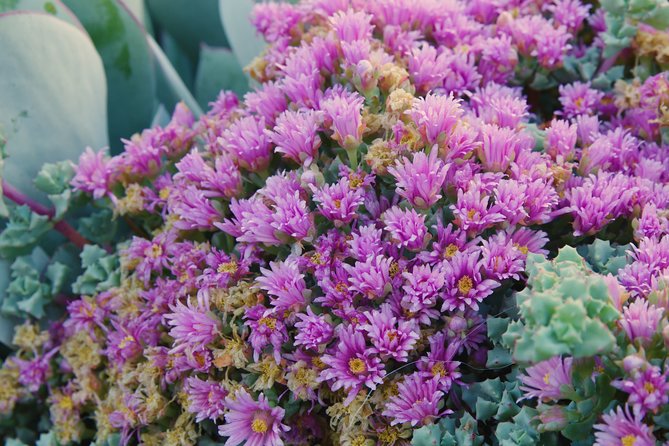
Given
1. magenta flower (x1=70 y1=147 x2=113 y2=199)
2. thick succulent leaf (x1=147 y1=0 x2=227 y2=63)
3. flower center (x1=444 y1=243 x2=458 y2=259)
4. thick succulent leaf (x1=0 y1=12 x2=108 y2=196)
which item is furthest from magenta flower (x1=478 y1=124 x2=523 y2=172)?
thick succulent leaf (x1=147 y1=0 x2=227 y2=63)

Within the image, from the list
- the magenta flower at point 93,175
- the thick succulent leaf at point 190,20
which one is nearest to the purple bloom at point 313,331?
the magenta flower at point 93,175

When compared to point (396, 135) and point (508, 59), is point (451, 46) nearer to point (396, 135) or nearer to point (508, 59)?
point (508, 59)

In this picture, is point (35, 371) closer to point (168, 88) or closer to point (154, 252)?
point (154, 252)

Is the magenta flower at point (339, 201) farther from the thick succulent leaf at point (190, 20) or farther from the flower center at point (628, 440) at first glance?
the thick succulent leaf at point (190, 20)

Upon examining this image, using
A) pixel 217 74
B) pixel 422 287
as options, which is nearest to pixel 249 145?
pixel 422 287

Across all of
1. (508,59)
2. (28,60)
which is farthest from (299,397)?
(28,60)
